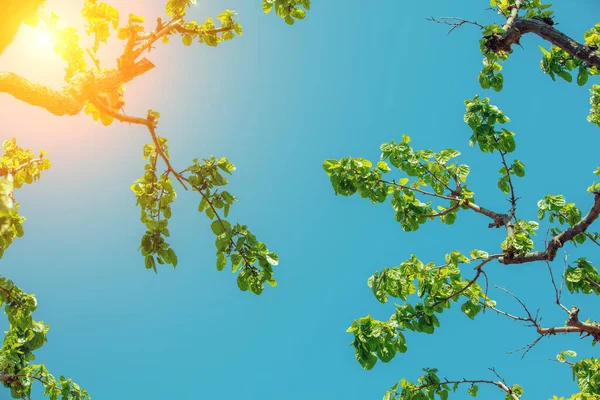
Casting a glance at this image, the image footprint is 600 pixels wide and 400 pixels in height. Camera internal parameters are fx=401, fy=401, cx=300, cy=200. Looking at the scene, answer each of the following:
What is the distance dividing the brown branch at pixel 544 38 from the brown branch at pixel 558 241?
218 centimetres

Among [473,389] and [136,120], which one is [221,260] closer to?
[136,120]

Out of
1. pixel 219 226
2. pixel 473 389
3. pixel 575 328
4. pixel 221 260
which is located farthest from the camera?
pixel 473 389

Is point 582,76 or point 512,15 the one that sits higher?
point 512,15

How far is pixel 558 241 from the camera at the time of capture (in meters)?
5.96

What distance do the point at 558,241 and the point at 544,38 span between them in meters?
3.41

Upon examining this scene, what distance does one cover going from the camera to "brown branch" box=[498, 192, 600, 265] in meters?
5.67

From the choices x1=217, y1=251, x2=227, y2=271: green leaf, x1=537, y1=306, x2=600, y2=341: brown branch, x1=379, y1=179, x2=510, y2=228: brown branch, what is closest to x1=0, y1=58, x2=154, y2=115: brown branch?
x1=217, y1=251, x2=227, y2=271: green leaf

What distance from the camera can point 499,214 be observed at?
7352mm

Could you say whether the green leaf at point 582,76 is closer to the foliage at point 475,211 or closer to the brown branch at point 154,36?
the foliage at point 475,211

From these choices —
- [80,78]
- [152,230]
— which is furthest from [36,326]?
[80,78]

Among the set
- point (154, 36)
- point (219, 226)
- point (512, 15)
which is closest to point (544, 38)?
point (512, 15)

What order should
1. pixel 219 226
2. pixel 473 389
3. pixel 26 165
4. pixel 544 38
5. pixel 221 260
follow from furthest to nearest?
1. pixel 26 165
2. pixel 473 389
3. pixel 544 38
4. pixel 219 226
5. pixel 221 260

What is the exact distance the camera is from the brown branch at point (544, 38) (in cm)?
614

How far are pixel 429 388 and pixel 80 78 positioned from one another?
7.52 metres
